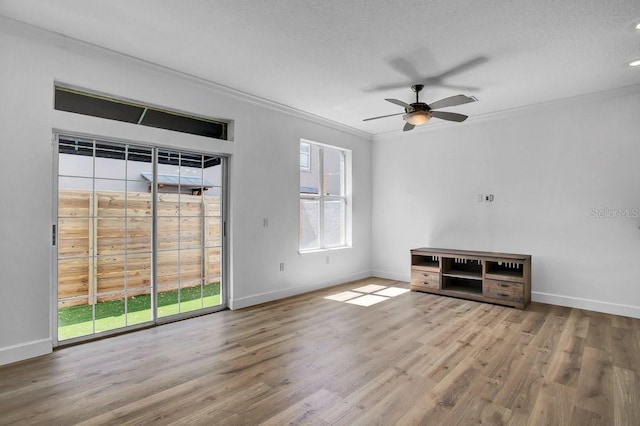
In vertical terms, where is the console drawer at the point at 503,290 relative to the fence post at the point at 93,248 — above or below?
below

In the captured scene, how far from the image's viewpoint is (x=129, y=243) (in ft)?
11.8

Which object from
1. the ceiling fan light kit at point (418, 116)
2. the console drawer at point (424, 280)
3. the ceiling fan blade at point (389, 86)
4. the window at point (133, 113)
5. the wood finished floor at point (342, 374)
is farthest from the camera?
the console drawer at point (424, 280)

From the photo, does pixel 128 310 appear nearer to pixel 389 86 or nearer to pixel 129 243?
pixel 129 243

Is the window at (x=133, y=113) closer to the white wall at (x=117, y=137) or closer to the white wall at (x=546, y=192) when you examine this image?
the white wall at (x=117, y=137)

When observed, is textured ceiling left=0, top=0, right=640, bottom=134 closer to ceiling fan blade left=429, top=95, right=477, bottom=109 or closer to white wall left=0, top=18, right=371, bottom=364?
white wall left=0, top=18, right=371, bottom=364

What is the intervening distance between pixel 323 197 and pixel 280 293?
1818 mm

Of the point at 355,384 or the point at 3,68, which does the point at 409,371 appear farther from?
the point at 3,68

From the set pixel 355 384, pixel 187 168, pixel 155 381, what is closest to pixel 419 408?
pixel 355 384

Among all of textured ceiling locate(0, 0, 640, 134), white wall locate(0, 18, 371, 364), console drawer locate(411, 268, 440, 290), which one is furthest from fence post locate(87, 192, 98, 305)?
console drawer locate(411, 268, 440, 290)

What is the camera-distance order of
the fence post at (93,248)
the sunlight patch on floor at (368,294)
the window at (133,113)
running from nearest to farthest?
1. the window at (133,113)
2. the fence post at (93,248)
3. the sunlight patch on floor at (368,294)

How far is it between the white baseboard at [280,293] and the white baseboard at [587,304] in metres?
2.84

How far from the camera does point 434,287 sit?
5160 millimetres

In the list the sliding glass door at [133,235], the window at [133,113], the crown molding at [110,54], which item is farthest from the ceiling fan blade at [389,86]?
the sliding glass door at [133,235]

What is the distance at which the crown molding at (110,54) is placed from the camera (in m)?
2.79
